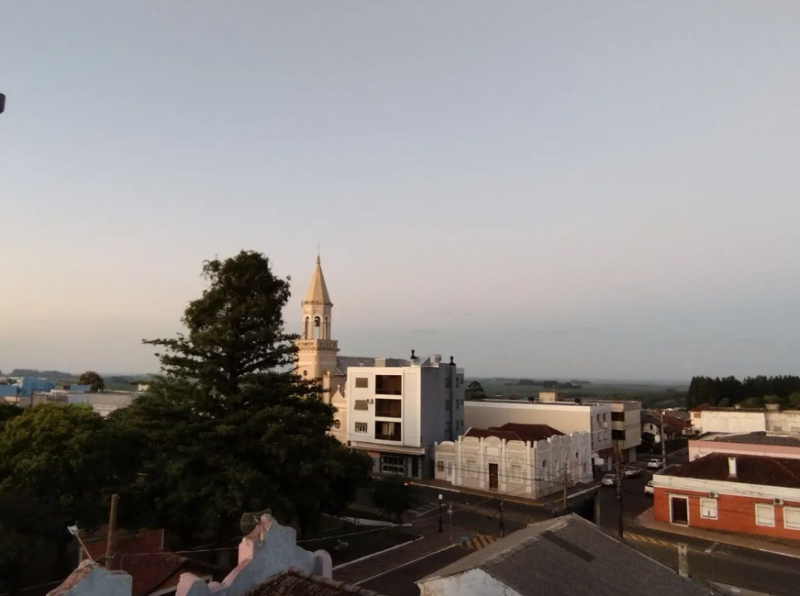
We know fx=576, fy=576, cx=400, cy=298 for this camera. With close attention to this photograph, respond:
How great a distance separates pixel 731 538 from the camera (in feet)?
97.4

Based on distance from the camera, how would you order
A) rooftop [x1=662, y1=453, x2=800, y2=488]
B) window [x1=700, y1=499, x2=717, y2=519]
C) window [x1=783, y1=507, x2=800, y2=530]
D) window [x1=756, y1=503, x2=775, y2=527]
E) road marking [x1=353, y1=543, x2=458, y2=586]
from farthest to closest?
window [x1=700, y1=499, x2=717, y2=519], rooftop [x1=662, y1=453, x2=800, y2=488], window [x1=756, y1=503, x2=775, y2=527], window [x1=783, y1=507, x2=800, y2=530], road marking [x1=353, y1=543, x2=458, y2=586]

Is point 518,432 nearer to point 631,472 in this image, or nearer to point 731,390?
point 631,472

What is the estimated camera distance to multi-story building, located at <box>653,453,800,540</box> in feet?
97.7

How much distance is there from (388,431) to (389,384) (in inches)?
159

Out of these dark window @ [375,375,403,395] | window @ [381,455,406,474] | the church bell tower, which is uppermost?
the church bell tower

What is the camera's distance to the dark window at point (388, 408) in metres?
49.1

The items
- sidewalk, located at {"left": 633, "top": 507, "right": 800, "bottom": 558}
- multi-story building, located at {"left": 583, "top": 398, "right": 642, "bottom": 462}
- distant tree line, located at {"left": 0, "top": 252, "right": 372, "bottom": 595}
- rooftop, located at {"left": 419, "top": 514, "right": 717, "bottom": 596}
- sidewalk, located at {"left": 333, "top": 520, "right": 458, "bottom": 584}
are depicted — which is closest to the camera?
rooftop, located at {"left": 419, "top": 514, "right": 717, "bottom": 596}

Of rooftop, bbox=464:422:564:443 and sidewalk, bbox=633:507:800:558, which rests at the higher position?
rooftop, bbox=464:422:564:443

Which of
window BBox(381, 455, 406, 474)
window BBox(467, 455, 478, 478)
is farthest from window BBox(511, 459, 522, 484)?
window BBox(381, 455, 406, 474)

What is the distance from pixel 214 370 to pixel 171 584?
9.26 metres

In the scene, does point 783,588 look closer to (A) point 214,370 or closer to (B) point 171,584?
(B) point 171,584

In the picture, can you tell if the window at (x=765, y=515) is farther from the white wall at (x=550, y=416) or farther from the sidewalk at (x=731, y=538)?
the white wall at (x=550, y=416)

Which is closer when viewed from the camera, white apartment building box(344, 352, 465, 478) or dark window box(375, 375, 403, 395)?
white apartment building box(344, 352, 465, 478)

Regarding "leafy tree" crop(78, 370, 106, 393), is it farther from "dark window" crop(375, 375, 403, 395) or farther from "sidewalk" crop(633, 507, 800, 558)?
"sidewalk" crop(633, 507, 800, 558)
